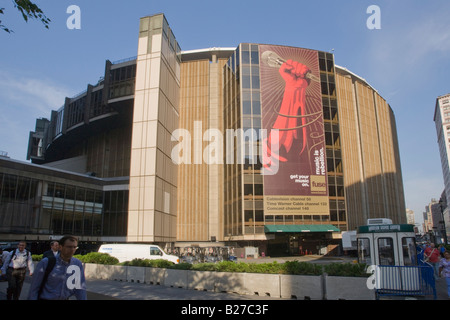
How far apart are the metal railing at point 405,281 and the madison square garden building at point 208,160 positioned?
101 ft

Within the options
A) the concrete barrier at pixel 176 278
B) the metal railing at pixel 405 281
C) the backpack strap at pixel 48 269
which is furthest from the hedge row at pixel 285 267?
the backpack strap at pixel 48 269

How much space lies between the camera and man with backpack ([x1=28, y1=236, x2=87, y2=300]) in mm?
4918

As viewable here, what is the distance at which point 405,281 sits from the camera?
11523mm

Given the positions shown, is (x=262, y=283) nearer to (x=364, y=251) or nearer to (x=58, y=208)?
(x=364, y=251)

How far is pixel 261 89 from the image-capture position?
49469 millimetres

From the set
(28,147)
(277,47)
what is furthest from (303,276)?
(28,147)

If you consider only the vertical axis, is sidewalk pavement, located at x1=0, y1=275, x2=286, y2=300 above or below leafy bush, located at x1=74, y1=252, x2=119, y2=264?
below

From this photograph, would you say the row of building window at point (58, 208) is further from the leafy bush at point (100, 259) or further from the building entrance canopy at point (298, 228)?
the leafy bush at point (100, 259)

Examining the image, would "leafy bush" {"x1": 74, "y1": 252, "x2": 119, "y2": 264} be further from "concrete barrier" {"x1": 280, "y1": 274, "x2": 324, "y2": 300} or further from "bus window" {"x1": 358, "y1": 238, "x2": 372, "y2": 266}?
"bus window" {"x1": 358, "y1": 238, "x2": 372, "y2": 266}

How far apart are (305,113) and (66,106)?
4239 centimetres

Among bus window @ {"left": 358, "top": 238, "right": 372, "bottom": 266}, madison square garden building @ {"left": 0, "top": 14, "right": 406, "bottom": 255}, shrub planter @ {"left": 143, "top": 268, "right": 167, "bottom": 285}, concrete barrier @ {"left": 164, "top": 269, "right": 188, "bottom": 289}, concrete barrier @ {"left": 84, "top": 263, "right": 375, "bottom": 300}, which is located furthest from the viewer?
madison square garden building @ {"left": 0, "top": 14, "right": 406, "bottom": 255}

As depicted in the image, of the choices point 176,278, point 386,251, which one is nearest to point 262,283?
point 176,278

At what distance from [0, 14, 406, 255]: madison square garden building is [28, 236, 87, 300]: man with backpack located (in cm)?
3474

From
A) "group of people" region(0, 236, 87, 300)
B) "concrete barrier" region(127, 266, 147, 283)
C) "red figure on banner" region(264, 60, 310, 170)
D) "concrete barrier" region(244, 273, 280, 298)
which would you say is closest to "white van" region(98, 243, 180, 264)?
"concrete barrier" region(127, 266, 147, 283)
